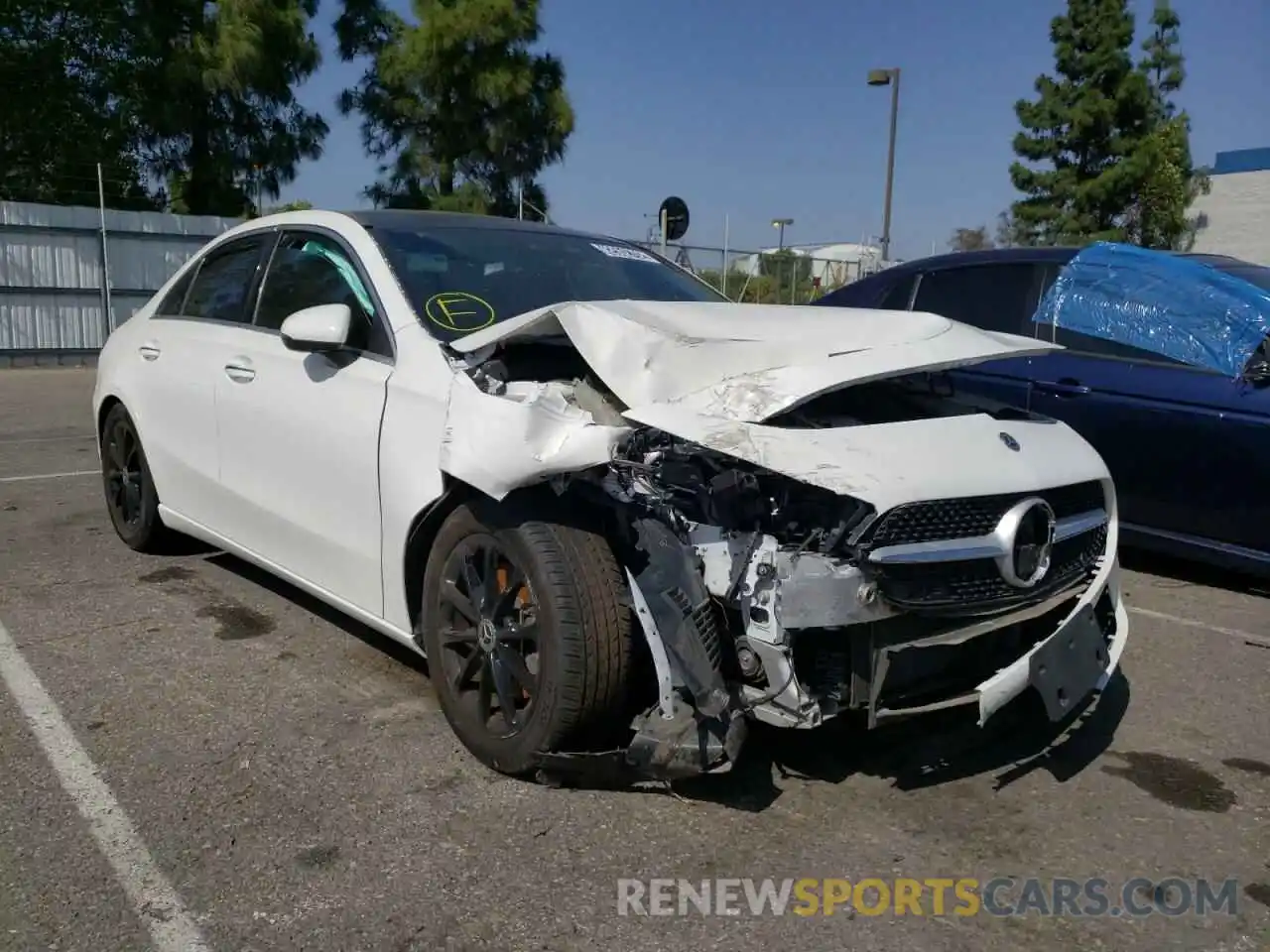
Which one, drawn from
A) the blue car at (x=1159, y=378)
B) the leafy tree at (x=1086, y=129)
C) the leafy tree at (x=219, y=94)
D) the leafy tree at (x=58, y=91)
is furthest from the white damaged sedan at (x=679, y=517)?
the leafy tree at (x=1086, y=129)

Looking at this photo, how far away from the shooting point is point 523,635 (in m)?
2.98

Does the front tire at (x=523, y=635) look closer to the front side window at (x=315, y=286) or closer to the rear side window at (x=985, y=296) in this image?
A: the front side window at (x=315, y=286)

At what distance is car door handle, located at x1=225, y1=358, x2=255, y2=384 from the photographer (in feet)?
13.6

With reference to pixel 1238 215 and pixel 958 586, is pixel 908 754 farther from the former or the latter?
pixel 1238 215

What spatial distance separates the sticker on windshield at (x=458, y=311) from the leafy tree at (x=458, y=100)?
2217cm

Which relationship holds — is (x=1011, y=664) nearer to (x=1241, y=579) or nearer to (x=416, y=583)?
(x=416, y=583)

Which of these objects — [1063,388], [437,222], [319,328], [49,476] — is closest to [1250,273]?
[1063,388]

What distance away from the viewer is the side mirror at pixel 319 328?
11.5ft

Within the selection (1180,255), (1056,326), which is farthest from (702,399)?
(1180,255)

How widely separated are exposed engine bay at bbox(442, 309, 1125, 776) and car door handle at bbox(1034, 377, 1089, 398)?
263 centimetres

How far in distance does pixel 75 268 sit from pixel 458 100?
36.3ft

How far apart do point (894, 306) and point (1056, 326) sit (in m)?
0.99

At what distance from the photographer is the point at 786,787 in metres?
3.15

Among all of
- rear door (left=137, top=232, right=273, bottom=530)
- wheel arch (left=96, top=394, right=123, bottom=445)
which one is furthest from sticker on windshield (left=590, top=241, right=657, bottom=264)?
wheel arch (left=96, top=394, right=123, bottom=445)
